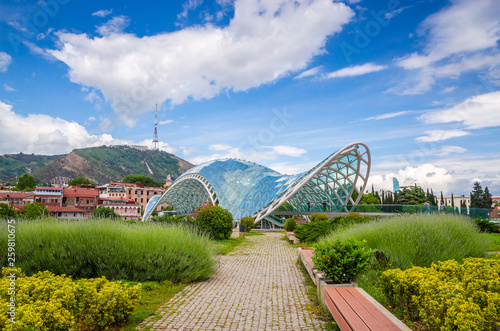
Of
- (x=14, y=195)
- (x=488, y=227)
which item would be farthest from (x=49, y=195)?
(x=488, y=227)

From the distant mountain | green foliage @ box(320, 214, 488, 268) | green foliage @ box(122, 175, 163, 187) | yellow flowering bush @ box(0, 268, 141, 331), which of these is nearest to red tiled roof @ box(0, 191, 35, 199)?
green foliage @ box(122, 175, 163, 187)

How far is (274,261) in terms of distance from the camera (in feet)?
39.7

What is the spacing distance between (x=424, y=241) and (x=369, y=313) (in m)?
3.92

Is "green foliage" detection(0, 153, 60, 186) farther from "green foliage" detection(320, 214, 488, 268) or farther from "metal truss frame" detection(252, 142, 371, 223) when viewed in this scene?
"green foliage" detection(320, 214, 488, 268)

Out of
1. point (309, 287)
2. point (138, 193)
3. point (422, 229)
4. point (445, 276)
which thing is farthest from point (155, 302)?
point (138, 193)

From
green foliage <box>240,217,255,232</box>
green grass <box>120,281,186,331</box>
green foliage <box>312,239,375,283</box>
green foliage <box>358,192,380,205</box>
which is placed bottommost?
green foliage <box>240,217,255,232</box>

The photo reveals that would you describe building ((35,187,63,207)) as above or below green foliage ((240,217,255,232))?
above

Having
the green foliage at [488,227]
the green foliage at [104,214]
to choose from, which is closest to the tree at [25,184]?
the green foliage at [104,214]

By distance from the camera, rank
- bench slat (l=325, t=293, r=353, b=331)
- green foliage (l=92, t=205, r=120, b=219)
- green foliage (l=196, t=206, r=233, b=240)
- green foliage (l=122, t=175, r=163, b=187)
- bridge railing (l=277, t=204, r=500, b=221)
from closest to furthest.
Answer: bench slat (l=325, t=293, r=353, b=331), green foliage (l=92, t=205, r=120, b=219), green foliage (l=196, t=206, r=233, b=240), bridge railing (l=277, t=204, r=500, b=221), green foliage (l=122, t=175, r=163, b=187)

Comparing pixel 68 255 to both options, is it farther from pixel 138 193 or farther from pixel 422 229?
pixel 138 193

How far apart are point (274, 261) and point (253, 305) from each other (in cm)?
594

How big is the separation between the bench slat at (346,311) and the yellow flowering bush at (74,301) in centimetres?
295

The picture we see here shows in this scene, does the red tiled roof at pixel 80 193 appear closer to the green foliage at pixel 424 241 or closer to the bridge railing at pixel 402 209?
the bridge railing at pixel 402 209

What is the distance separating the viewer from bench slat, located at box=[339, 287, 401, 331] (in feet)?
12.3
